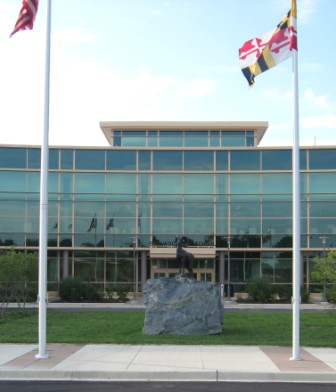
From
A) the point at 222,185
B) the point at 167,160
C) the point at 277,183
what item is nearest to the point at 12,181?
the point at 167,160

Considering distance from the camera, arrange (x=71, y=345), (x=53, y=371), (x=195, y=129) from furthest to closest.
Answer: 1. (x=195, y=129)
2. (x=71, y=345)
3. (x=53, y=371)

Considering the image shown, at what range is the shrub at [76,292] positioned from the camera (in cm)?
3712

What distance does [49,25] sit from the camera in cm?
1358

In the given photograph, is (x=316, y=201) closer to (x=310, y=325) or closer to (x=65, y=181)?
(x=65, y=181)

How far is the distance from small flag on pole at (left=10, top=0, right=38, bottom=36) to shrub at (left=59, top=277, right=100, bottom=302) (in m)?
26.1

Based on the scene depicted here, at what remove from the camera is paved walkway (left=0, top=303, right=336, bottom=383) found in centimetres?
1145

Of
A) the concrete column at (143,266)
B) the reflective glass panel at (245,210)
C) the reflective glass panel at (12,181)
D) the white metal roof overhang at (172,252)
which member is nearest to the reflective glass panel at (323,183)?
the reflective glass panel at (245,210)

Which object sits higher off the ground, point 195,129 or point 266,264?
point 195,129

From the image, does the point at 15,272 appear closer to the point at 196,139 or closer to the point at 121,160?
the point at 121,160

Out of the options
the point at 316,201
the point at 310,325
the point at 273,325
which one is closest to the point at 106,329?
the point at 273,325

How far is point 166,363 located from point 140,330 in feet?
21.3

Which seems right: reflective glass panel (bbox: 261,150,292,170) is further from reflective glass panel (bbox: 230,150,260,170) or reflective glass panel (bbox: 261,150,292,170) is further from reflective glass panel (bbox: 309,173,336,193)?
reflective glass panel (bbox: 309,173,336,193)

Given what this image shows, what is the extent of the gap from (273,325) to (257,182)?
23.5 meters

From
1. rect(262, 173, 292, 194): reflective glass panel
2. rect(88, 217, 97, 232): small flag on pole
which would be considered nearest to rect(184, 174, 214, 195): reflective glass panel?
rect(262, 173, 292, 194): reflective glass panel
